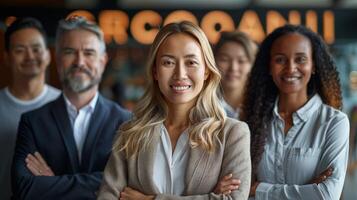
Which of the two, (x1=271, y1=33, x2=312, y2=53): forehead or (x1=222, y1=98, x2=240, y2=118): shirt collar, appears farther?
(x1=222, y1=98, x2=240, y2=118): shirt collar

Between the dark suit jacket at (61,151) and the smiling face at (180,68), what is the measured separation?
70cm

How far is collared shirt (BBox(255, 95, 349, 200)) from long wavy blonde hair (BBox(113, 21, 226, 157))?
0.40m

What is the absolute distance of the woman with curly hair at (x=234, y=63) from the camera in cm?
361

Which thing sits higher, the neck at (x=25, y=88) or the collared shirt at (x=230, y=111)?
the neck at (x=25, y=88)

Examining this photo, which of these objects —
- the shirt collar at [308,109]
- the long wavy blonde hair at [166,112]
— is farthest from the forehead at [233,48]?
the long wavy blonde hair at [166,112]

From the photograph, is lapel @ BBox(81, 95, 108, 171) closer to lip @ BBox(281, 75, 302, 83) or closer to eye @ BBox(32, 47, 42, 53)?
eye @ BBox(32, 47, 42, 53)

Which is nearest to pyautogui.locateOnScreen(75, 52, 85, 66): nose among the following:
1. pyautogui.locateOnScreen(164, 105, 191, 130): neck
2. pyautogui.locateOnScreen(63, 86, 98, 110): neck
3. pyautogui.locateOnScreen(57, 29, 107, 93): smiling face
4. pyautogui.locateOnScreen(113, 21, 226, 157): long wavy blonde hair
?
pyautogui.locateOnScreen(57, 29, 107, 93): smiling face

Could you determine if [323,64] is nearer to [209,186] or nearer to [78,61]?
[209,186]

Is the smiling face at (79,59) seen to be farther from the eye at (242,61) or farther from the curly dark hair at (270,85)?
the eye at (242,61)

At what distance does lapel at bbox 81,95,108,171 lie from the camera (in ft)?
9.11

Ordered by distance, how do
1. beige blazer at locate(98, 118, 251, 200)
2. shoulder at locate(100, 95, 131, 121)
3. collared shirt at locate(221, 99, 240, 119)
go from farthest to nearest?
collared shirt at locate(221, 99, 240, 119) < shoulder at locate(100, 95, 131, 121) < beige blazer at locate(98, 118, 251, 200)

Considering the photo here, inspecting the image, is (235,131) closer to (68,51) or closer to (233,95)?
(68,51)

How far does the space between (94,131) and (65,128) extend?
0.46 ft

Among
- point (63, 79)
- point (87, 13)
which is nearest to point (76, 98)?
point (63, 79)
